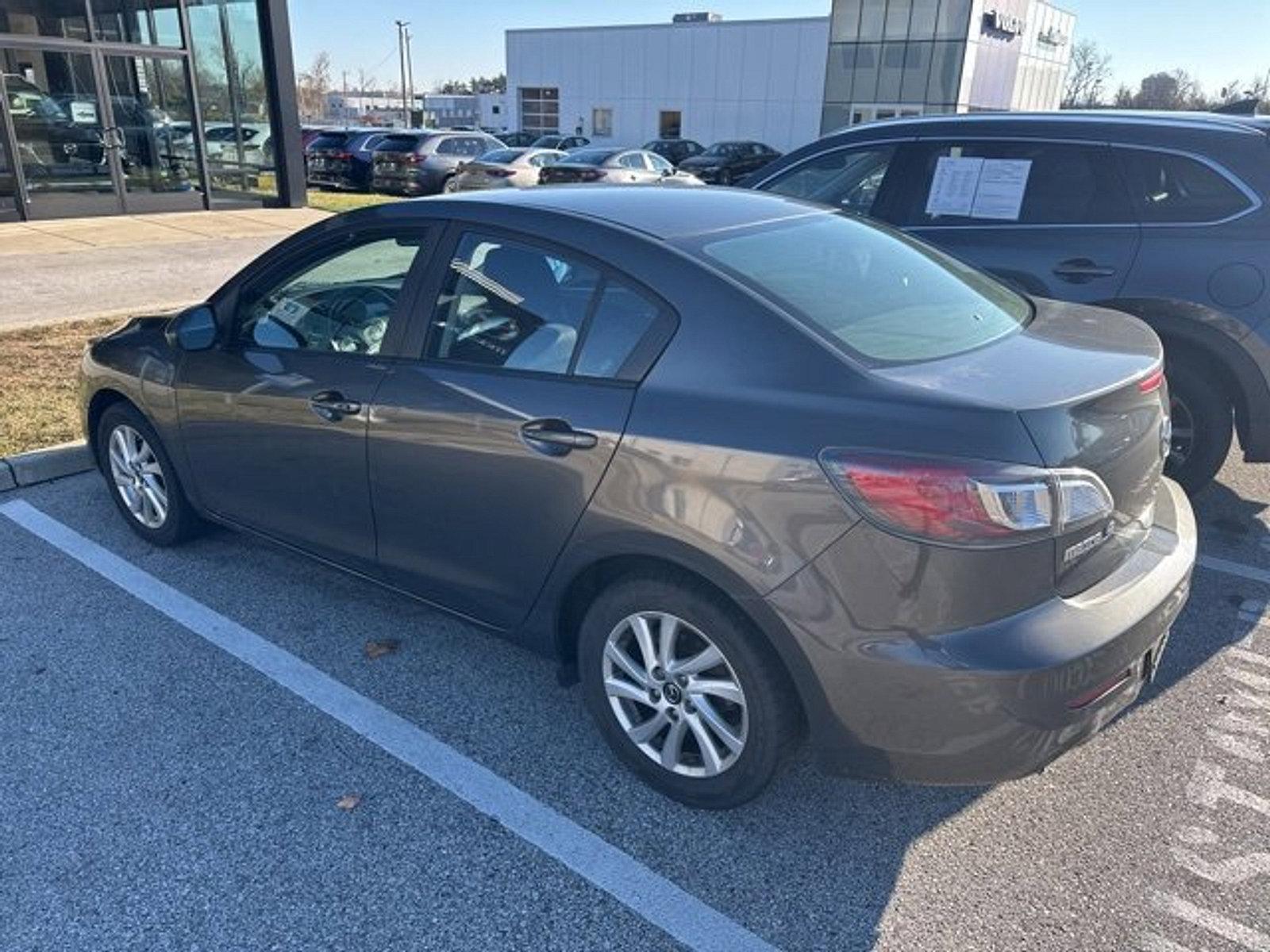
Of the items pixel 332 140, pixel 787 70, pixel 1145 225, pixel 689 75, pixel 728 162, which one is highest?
pixel 787 70

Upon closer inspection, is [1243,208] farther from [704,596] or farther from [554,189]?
[704,596]

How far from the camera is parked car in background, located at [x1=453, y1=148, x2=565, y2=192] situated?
18.7 meters

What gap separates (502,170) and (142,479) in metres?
15.7

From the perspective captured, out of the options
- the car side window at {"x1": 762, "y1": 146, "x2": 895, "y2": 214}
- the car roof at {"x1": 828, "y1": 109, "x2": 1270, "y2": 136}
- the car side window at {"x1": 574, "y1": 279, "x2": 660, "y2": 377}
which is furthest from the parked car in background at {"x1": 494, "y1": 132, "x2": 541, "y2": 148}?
the car side window at {"x1": 574, "y1": 279, "x2": 660, "y2": 377}

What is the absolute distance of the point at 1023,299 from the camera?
326cm

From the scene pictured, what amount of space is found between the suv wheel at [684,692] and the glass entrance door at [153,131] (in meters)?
14.9

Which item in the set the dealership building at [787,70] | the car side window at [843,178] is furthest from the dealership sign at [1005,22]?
the car side window at [843,178]

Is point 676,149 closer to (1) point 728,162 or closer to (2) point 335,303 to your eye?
(1) point 728,162

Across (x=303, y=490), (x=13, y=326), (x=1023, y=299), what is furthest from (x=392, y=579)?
(x=13, y=326)

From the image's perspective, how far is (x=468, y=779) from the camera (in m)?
2.78

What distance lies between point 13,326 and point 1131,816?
8.54 m

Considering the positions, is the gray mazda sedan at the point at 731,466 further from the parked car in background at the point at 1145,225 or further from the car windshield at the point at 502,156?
the car windshield at the point at 502,156

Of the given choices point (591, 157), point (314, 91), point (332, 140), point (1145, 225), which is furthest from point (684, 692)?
point (314, 91)

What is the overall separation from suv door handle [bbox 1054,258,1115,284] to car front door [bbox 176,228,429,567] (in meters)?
3.21
